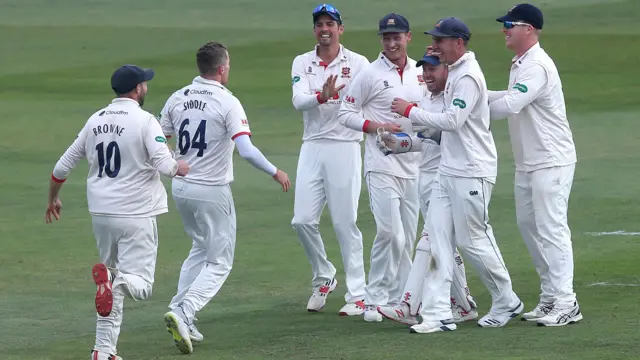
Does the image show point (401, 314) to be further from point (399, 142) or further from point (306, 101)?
point (306, 101)

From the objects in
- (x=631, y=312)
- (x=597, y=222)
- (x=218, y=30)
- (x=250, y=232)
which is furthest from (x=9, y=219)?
(x=218, y=30)

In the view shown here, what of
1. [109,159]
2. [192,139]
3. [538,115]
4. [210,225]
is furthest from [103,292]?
[538,115]

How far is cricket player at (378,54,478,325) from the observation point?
10.4 metres

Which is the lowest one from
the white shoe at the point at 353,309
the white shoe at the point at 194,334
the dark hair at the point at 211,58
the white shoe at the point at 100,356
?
the white shoe at the point at 353,309

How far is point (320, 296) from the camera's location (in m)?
11.4

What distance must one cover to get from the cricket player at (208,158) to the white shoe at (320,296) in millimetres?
1279

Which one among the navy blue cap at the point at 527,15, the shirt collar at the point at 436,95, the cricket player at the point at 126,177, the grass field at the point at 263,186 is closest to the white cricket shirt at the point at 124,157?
the cricket player at the point at 126,177

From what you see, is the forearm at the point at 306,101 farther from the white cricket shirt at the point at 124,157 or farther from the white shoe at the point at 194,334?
the white shoe at the point at 194,334

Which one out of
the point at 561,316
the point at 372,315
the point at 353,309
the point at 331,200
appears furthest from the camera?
the point at 331,200

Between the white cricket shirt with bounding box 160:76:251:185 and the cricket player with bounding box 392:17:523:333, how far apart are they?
127 cm

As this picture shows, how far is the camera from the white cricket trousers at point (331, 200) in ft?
37.8

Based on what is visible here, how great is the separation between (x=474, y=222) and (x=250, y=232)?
5.20 metres

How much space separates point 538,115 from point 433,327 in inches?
72.6

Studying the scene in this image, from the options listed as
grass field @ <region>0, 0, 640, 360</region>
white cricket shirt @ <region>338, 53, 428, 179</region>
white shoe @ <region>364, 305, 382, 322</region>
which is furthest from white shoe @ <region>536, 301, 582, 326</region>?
white cricket shirt @ <region>338, 53, 428, 179</region>
